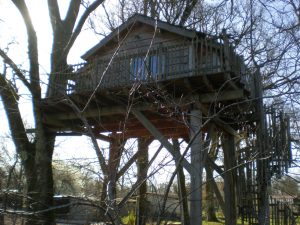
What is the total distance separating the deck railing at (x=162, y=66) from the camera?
378 inches

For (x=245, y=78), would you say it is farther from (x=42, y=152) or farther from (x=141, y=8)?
(x=141, y=8)

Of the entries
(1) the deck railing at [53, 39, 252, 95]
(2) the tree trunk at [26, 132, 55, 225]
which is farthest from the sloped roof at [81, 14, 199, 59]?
(2) the tree trunk at [26, 132, 55, 225]

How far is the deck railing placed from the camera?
9.59m

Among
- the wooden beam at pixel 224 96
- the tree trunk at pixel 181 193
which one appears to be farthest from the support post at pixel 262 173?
the tree trunk at pixel 181 193

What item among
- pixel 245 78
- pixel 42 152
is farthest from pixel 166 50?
pixel 42 152

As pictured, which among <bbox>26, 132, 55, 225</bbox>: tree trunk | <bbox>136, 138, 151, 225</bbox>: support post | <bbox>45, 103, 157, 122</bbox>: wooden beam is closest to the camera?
<bbox>136, 138, 151, 225</bbox>: support post

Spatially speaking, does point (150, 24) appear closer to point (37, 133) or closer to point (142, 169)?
point (37, 133)

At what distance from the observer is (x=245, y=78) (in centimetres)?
1134

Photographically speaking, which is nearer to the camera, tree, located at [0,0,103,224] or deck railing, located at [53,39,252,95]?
deck railing, located at [53,39,252,95]

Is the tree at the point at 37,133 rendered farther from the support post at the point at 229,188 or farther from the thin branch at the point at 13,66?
the support post at the point at 229,188

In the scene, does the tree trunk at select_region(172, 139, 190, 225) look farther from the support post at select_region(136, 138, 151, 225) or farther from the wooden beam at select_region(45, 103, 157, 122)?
the wooden beam at select_region(45, 103, 157, 122)

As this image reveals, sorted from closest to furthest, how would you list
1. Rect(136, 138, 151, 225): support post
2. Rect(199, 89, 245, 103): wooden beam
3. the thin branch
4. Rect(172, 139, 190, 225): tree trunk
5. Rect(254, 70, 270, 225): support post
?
Rect(172, 139, 190, 225): tree trunk, Rect(136, 138, 151, 225): support post, the thin branch, Rect(199, 89, 245, 103): wooden beam, Rect(254, 70, 270, 225): support post

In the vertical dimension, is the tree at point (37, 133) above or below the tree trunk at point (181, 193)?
above

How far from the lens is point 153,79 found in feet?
25.1
